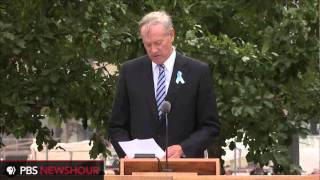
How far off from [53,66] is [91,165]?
4.88 m

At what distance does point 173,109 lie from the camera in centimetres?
417

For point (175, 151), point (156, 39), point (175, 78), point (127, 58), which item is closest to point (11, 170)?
point (175, 151)

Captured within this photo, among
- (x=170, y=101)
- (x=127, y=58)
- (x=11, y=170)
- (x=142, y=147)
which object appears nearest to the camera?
(x=11, y=170)

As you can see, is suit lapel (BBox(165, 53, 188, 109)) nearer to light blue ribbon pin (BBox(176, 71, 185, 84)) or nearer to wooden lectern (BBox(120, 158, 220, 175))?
light blue ribbon pin (BBox(176, 71, 185, 84))

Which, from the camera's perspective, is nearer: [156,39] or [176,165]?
[176,165]

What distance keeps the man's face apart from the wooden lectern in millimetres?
752

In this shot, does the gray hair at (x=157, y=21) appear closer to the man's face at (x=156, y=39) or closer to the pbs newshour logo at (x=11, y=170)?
the man's face at (x=156, y=39)

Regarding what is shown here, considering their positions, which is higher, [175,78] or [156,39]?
[156,39]

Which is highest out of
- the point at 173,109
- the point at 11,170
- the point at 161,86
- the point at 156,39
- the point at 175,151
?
the point at 156,39

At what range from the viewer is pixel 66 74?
8086mm

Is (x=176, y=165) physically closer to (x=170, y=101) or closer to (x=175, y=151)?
(x=175, y=151)

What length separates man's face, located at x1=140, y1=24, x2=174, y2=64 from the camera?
3.96 m

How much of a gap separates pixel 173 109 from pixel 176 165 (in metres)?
0.71

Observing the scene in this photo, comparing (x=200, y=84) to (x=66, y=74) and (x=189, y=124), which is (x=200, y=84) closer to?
(x=189, y=124)
